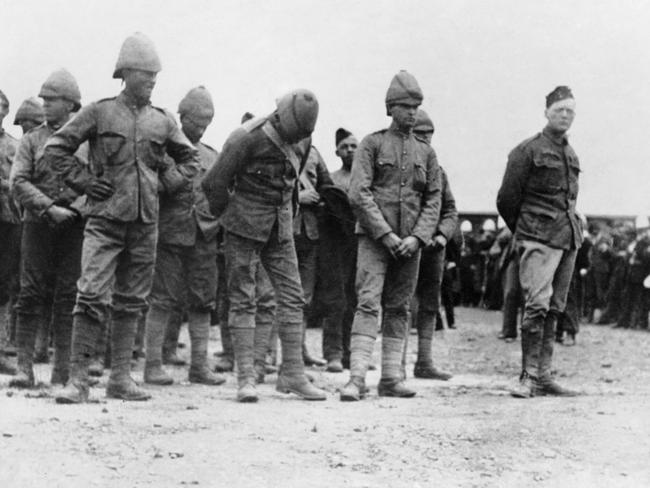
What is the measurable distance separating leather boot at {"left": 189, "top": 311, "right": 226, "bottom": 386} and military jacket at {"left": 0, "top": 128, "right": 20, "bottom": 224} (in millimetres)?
1834

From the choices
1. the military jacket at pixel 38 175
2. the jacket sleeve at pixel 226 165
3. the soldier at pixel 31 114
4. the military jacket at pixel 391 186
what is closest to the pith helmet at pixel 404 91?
the military jacket at pixel 391 186

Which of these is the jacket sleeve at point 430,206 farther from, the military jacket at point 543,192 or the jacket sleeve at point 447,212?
the jacket sleeve at point 447,212

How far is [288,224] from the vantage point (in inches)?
301

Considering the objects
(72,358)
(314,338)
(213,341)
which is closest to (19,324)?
(72,358)

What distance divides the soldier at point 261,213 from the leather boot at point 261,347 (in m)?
0.60

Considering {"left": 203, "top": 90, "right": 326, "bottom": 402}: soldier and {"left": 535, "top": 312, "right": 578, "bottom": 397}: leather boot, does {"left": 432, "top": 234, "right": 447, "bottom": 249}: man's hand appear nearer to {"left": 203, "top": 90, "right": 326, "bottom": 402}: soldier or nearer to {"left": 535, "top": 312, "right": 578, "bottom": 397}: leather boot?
{"left": 535, "top": 312, "right": 578, "bottom": 397}: leather boot

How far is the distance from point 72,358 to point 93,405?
1.26ft

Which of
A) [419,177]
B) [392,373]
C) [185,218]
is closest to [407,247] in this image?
[419,177]

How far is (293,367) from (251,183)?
1366 mm

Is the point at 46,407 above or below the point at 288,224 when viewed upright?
below

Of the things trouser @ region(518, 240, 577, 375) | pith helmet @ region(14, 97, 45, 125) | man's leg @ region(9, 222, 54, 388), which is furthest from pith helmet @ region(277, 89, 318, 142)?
pith helmet @ region(14, 97, 45, 125)

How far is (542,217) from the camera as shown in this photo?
27.1 ft

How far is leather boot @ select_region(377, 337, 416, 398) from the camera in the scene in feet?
26.0

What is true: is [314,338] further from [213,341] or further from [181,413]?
[181,413]
